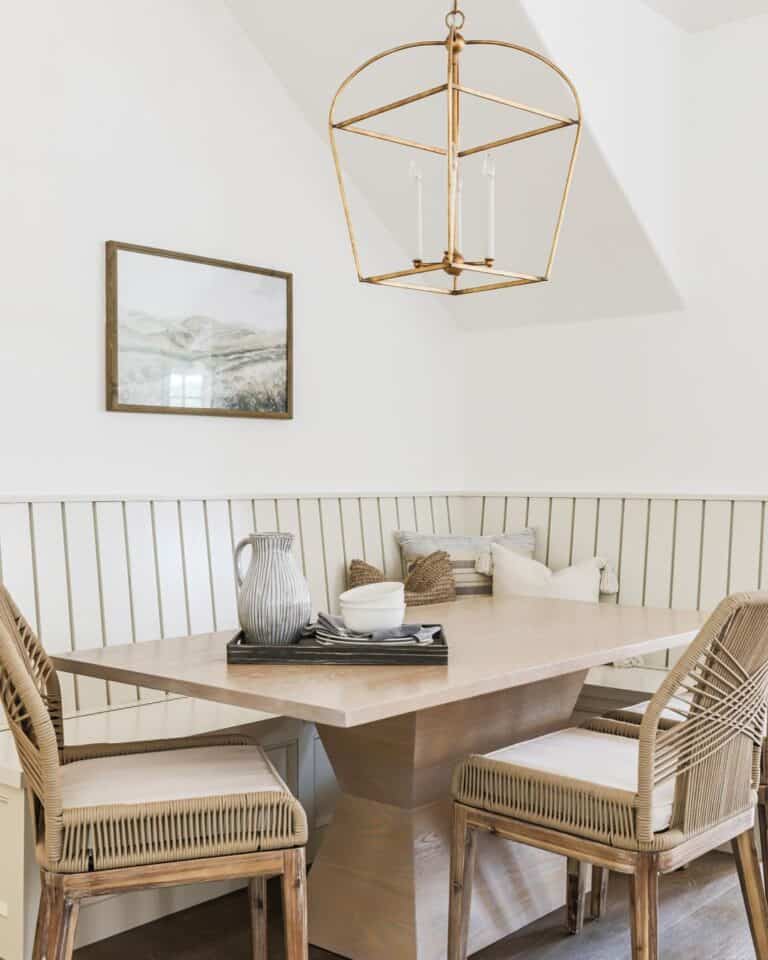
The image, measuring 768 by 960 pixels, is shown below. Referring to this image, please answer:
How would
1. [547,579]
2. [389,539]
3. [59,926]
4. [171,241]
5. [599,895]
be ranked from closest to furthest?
1. [59,926]
2. [599,895]
3. [171,241]
4. [547,579]
5. [389,539]

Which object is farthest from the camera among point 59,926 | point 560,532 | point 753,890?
point 560,532

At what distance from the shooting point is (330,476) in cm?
414

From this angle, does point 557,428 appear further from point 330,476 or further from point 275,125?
point 275,125

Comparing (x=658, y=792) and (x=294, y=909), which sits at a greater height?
(x=658, y=792)

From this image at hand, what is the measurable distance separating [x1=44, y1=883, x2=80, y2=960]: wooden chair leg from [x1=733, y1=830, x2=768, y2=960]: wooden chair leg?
132 cm

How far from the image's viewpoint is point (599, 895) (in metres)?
2.82

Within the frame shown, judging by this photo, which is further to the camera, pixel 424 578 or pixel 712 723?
pixel 424 578

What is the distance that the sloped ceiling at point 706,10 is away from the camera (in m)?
3.84

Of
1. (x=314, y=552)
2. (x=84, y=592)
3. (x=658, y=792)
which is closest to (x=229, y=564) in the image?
(x=314, y=552)

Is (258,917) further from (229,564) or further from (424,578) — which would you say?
(424,578)

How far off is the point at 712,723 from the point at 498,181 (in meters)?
2.49

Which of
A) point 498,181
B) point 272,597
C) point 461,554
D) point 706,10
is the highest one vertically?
point 706,10

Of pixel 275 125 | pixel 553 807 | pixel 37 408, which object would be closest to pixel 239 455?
pixel 37 408

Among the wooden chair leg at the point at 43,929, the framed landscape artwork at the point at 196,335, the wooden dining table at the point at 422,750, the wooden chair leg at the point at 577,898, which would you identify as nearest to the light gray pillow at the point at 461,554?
the framed landscape artwork at the point at 196,335
